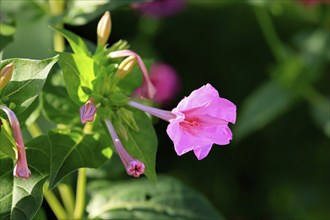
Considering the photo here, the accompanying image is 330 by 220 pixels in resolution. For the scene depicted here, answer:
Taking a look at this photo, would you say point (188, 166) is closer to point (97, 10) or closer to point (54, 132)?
point (97, 10)

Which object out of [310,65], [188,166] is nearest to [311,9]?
[310,65]

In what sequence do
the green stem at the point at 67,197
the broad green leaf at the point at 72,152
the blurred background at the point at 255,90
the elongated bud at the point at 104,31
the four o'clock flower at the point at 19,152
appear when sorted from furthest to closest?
the blurred background at the point at 255,90, the green stem at the point at 67,197, the elongated bud at the point at 104,31, the broad green leaf at the point at 72,152, the four o'clock flower at the point at 19,152

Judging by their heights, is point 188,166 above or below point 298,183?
below

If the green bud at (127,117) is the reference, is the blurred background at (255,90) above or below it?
above

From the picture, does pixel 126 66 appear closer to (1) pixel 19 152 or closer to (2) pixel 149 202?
(1) pixel 19 152

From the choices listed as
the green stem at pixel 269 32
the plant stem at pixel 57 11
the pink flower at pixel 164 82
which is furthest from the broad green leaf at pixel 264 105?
the plant stem at pixel 57 11

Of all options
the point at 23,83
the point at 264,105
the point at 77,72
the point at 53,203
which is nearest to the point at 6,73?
the point at 23,83

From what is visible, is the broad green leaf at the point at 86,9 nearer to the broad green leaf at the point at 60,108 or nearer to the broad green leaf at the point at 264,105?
the broad green leaf at the point at 60,108
